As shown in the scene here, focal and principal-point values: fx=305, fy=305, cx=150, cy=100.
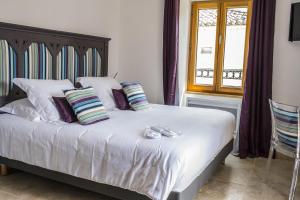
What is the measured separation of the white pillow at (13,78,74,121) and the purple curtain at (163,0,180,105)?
1.69m

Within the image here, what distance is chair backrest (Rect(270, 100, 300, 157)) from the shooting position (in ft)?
8.50

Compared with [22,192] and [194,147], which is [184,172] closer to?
[194,147]

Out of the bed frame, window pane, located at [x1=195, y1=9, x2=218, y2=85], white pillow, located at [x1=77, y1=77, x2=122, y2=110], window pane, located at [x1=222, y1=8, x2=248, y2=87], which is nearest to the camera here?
the bed frame

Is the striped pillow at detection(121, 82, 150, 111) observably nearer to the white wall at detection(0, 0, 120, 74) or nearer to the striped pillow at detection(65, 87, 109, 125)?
the striped pillow at detection(65, 87, 109, 125)

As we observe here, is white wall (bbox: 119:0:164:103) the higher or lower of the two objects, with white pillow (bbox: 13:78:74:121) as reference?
higher

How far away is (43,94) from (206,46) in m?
2.38

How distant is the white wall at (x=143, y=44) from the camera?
4.51 meters

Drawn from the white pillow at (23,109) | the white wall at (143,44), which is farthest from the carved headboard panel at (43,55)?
the white wall at (143,44)

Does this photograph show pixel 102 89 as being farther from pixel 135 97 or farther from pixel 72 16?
pixel 72 16

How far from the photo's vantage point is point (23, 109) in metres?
2.92

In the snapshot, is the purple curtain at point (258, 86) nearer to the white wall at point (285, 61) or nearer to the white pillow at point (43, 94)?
the white wall at point (285, 61)

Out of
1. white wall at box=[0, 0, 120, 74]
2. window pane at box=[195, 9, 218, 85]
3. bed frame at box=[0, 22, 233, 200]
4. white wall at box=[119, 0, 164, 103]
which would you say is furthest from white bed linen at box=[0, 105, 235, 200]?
white wall at box=[119, 0, 164, 103]

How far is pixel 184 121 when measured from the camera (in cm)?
296

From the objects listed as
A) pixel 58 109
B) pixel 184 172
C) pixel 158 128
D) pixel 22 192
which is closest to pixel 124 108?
pixel 58 109
